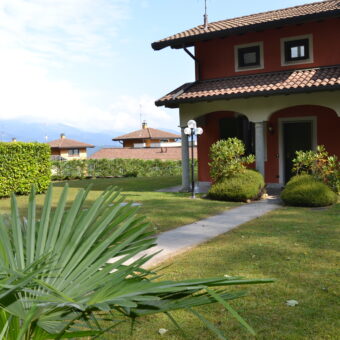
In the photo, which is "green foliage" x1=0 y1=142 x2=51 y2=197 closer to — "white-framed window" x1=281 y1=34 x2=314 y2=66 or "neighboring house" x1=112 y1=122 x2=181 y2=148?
"white-framed window" x1=281 y1=34 x2=314 y2=66

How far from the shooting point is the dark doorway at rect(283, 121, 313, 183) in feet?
48.6

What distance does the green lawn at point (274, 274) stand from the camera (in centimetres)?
356

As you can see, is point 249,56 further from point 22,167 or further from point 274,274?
point 274,274

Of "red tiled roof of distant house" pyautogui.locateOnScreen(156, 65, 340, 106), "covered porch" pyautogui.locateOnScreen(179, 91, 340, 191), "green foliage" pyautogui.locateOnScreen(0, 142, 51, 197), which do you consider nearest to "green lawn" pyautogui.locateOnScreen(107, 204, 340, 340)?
"red tiled roof of distant house" pyautogui.locateOnScreen(156, 65, 340, 106)

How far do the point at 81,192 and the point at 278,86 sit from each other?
12.3 metres

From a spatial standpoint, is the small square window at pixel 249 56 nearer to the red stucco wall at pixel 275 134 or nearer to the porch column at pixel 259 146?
the red stucco wall at pixel 275 134

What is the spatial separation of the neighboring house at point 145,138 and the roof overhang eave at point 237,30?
1622 inches

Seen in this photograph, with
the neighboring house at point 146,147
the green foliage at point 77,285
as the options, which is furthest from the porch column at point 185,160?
the neighboring house at point 146,147

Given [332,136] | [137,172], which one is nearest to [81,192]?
[332,136]

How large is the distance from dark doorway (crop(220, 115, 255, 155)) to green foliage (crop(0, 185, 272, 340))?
14278 mm

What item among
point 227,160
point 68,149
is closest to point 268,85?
point 227,160

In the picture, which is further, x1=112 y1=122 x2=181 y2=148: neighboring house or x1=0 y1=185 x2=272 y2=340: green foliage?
x1=112 y1=122 x2=181 y2=148: neighboring house

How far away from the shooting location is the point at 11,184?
51.0 ft

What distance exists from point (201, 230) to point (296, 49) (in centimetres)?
958
